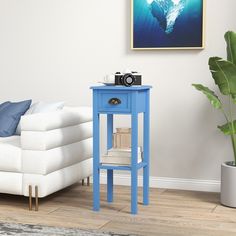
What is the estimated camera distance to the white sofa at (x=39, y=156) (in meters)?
3.79

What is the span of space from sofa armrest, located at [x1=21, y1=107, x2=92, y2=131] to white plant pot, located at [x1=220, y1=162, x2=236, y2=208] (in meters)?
1.17

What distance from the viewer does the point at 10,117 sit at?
4398mm

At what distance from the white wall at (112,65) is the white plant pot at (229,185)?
1.62 ft

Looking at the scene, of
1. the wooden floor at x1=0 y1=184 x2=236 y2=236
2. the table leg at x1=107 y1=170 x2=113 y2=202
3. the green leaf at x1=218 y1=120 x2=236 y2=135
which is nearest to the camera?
the wooden floor at x1=0 y1=184 x2=236 y2=236

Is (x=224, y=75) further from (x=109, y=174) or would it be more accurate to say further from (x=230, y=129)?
(x=109, y=174)

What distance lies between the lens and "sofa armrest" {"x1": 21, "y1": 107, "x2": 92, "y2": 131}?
3.77 metres

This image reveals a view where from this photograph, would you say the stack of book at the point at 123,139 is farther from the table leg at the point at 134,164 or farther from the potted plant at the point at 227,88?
the potted plant at the point at 227,88

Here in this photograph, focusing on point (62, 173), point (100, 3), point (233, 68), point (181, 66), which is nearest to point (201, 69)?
point (181, 66)

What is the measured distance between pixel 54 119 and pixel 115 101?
47cm

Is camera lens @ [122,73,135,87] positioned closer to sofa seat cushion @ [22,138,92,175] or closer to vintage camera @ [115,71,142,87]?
vintage camera @ [115,71,142,87]

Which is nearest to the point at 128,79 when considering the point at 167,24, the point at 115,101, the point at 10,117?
the point at 115,101

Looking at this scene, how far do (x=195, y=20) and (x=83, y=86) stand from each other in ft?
3.66

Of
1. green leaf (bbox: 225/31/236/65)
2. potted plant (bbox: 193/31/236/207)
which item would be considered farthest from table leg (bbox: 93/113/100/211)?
green leaf (bbox: 225/31/236/65)

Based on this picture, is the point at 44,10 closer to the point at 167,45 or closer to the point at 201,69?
the point at 167,45
